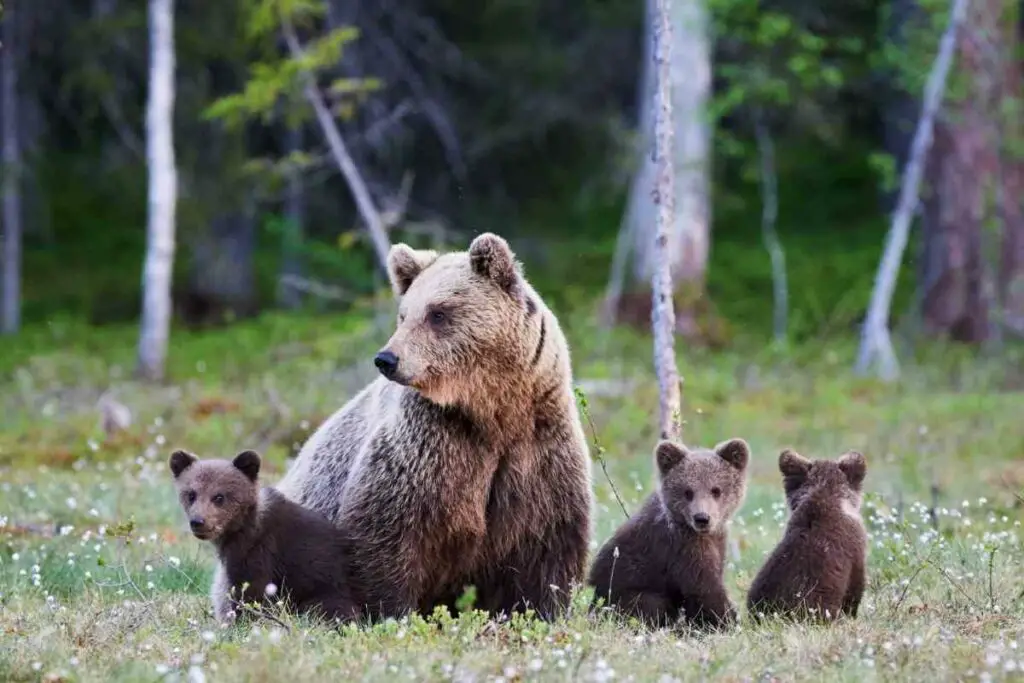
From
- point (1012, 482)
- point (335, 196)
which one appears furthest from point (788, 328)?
point (1012, 482)

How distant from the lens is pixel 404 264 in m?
7.60

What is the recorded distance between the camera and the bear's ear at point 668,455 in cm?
756

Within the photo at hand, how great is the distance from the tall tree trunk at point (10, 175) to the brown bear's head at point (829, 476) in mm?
20978

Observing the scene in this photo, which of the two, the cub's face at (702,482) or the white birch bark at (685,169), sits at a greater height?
the white birch bark at (685,169)

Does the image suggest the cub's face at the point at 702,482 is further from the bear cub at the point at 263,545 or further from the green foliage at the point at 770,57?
the green foliage at the point at 770,57

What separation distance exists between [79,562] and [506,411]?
11.0 ft

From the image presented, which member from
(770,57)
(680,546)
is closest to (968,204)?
(770,57)

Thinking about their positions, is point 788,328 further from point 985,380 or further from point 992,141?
point 985,380

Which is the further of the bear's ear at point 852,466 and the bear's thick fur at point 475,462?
the bear's ear at point 852,466

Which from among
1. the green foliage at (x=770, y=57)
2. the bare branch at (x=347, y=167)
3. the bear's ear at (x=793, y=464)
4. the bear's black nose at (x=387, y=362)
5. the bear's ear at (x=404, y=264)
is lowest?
the bear's ear at (x=793, y=464)

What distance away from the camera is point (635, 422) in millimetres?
16500

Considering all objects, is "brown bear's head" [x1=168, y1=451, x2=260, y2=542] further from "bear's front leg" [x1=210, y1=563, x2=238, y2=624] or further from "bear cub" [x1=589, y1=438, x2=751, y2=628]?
"bear cub" [x1=589, y1=438, x2=751, y2=628]

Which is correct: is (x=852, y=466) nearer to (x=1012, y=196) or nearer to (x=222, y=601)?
(x=222, y=601)

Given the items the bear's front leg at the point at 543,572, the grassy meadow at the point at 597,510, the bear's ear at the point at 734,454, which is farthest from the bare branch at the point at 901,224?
the bear's front leg at the point at 543,572
